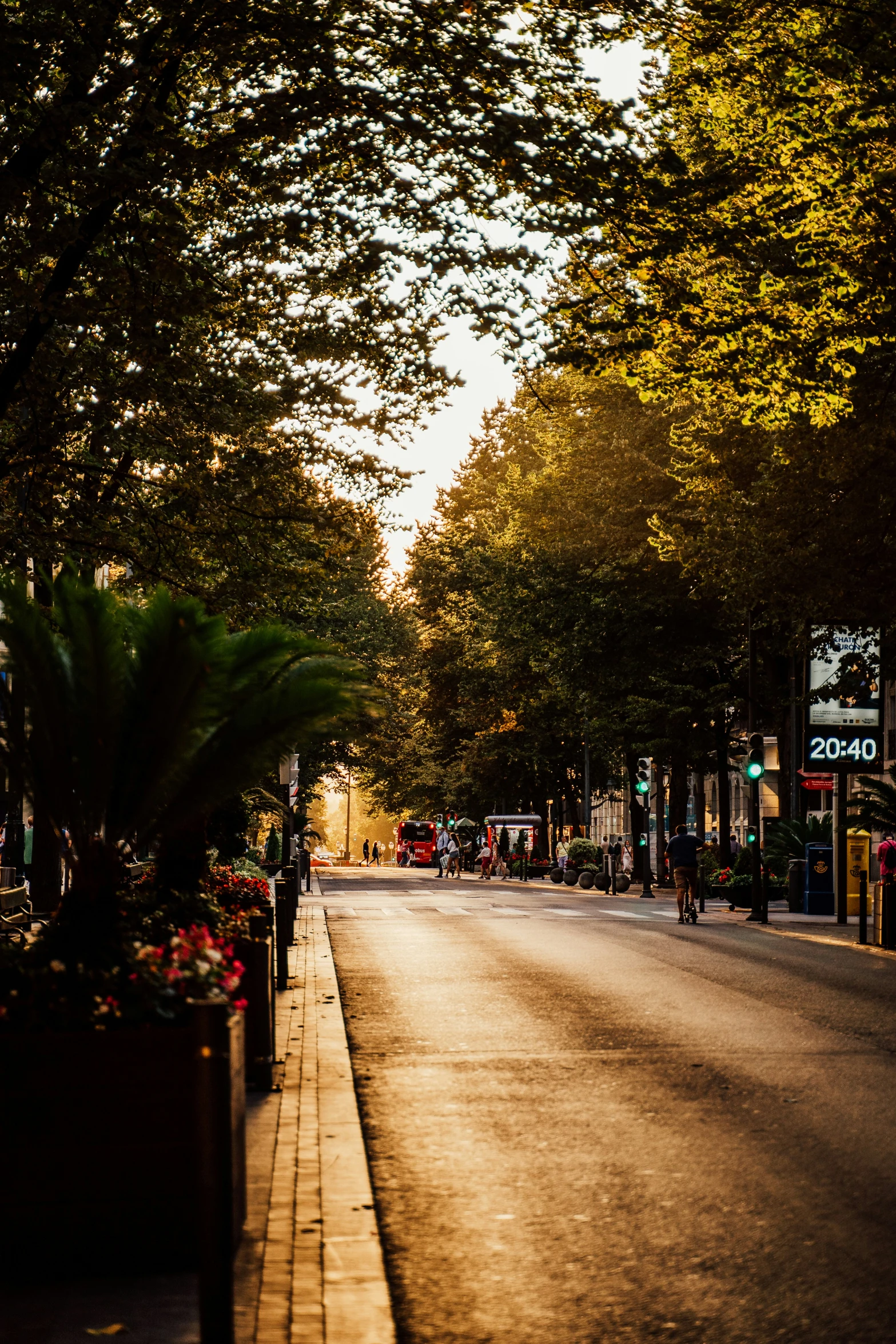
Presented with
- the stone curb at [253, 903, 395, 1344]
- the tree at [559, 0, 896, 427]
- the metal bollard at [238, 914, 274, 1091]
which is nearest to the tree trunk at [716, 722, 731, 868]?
the tree at [559, 0, 896, 427]

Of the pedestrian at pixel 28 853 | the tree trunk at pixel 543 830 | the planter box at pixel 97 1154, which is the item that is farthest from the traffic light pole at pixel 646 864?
the planter box at pixel 97 1154

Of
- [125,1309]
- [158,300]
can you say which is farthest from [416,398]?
[125,1309]

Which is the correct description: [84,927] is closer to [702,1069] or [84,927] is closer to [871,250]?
[702,1069]

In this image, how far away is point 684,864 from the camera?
2950cm

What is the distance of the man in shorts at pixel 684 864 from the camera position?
29344mm

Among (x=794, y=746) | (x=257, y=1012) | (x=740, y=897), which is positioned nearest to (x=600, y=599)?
(x=794, y=746)

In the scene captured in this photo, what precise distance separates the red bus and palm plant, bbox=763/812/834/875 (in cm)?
6381

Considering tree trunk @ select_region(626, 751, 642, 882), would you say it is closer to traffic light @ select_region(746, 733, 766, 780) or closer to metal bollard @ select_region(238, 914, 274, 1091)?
traffic light @ select_region(746, 733, 766, 780)

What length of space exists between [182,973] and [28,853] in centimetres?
2970

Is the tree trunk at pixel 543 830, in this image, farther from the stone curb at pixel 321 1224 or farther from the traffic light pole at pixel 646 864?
the stone curb at pixel 321 1224

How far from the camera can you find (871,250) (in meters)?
17.9

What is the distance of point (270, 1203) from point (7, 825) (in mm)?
23805

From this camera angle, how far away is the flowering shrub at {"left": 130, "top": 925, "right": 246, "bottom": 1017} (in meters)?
6.11

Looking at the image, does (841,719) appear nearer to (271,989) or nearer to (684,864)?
(684,864)
